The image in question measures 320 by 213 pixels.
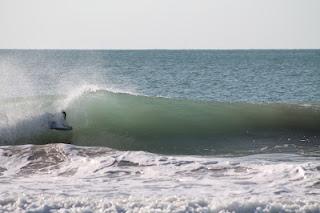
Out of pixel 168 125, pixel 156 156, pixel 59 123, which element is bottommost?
pixel 156 156

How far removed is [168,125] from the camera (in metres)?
17.8

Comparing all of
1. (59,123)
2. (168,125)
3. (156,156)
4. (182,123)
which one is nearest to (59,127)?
(59,123)

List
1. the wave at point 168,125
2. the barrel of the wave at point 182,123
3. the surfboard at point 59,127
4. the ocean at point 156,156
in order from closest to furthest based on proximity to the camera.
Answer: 1. the ocean at point 156,156
2. the wave at point 168,125
3. the barrel of the wave at point 182,123
4. the surfboard at point 59,127

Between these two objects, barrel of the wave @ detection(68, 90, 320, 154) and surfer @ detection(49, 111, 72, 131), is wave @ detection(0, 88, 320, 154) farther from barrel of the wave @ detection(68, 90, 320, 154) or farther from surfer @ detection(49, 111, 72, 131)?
surfer @ detection(49, 111, 72, 131)

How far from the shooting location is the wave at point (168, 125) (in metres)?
15.3

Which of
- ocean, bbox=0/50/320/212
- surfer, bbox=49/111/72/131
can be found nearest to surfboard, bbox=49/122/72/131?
surfer, bbox=49/111/72/131

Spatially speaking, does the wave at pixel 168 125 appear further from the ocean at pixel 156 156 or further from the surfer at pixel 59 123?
the surfer at pixel 59 123

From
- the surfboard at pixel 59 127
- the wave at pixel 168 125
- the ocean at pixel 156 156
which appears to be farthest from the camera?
the surfboard at pixel 59 127

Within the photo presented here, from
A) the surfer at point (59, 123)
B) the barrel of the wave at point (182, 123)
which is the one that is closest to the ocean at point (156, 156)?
the barrel of the wave at point (182, 123)

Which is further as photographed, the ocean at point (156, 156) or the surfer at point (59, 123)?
the surfer at point (59, 123)

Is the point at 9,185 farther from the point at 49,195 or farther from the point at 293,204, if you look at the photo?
the point at 293,204

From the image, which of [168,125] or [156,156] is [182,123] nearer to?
[168,125]

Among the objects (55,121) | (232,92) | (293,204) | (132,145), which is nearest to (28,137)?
(55,121)

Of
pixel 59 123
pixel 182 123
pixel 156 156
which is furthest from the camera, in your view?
pixel 182 123
